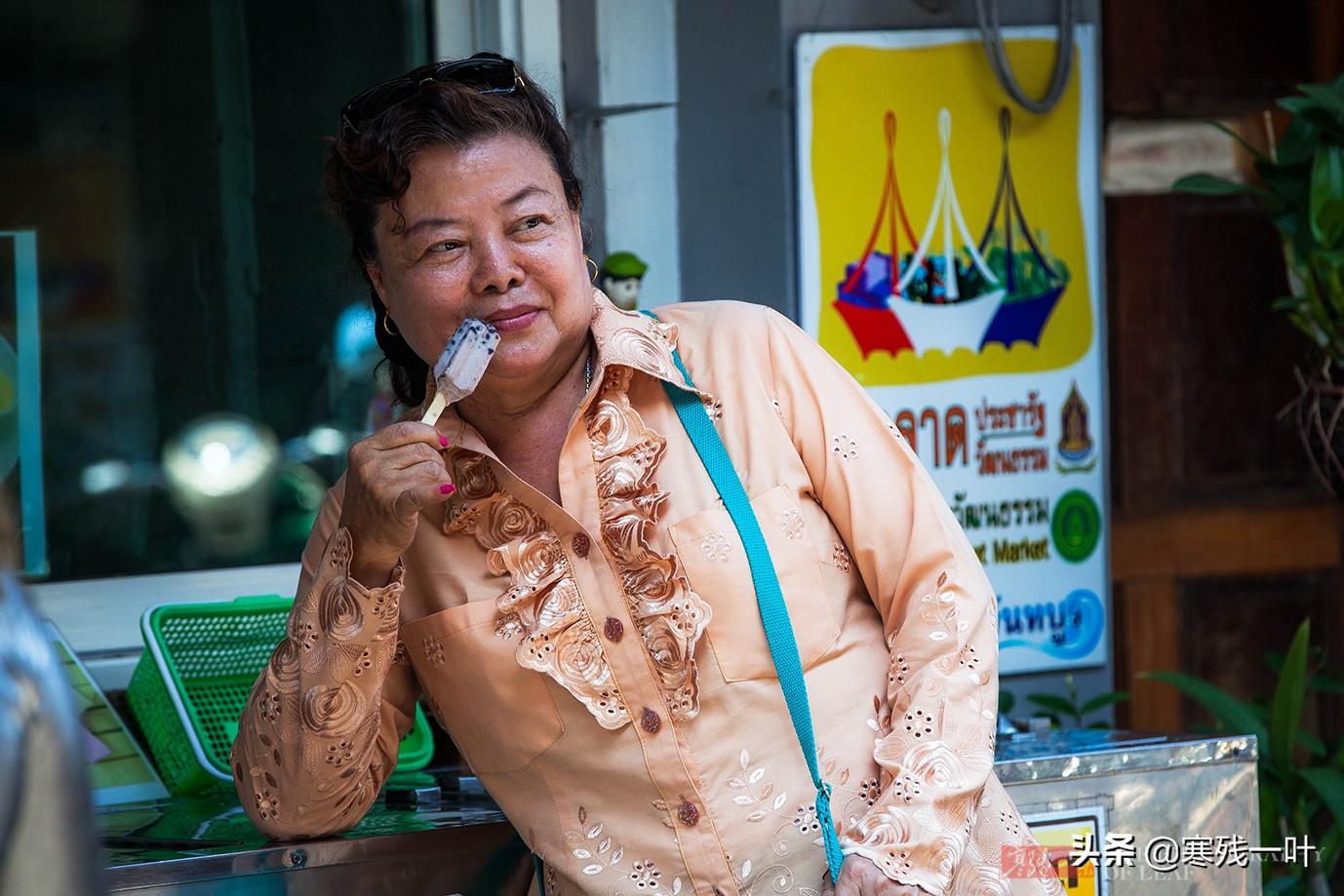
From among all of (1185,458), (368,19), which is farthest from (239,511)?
(1185,458)

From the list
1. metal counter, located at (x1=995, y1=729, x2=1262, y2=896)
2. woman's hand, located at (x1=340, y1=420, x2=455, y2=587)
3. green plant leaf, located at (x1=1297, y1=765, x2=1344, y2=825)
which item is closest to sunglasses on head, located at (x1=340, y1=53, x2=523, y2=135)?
woman's hand, located at (x1=340, y1=420, x2=455, y2=587)

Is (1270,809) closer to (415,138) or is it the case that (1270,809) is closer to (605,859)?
(605,859)

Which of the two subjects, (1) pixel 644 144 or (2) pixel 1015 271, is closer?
(1) pixel 644 144

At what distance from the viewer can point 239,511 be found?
3273 mm

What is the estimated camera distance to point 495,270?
6.21 ft

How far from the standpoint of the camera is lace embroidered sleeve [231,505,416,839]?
1.89 m

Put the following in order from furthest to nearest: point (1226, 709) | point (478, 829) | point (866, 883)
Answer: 1. point (1226, 709)
2. point (478, 829)
3. point (866, 883)

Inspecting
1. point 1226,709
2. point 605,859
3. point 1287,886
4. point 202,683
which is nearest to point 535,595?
point 605,859

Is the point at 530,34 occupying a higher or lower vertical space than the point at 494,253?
higher

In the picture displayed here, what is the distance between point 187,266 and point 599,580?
1.67 m

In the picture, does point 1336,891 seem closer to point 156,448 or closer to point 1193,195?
point 1193,195

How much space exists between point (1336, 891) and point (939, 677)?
8.86 feet

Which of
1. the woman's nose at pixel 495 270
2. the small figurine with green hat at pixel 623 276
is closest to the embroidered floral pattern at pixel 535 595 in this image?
the woman's nose at pixel 495 270

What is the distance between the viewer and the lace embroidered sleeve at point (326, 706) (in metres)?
1.89
